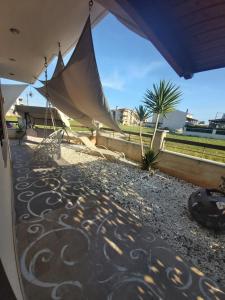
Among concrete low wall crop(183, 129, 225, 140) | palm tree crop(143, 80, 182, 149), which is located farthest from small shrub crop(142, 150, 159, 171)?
concrete low wall crop(183, 129, 225, 140)

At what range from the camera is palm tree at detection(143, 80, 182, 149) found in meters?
5.06

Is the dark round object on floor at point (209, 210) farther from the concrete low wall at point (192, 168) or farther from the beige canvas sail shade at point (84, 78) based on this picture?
the beige canvas sail shade at point (84, 78)

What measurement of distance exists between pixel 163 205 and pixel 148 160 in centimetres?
205

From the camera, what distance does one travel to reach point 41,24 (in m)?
→ 2.54

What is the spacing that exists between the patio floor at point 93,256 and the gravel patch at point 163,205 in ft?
0.68

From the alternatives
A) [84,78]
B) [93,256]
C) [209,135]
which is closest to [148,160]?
[84,78]

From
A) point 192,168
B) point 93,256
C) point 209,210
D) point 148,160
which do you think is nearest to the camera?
point 93,256

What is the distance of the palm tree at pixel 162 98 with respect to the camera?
199 inches

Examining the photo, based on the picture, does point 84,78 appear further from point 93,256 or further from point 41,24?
point 93,256

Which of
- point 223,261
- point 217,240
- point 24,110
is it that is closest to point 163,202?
point 217,240

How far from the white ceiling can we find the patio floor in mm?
2971

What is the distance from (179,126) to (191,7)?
36042 millimetres

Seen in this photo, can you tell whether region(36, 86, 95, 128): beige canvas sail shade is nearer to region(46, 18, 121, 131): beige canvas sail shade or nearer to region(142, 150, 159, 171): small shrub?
region(46, 18, 121, 131): beige canvas sail shade

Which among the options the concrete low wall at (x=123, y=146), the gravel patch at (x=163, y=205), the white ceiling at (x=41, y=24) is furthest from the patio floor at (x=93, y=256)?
the concrete low wall at (x=123, y=146)
